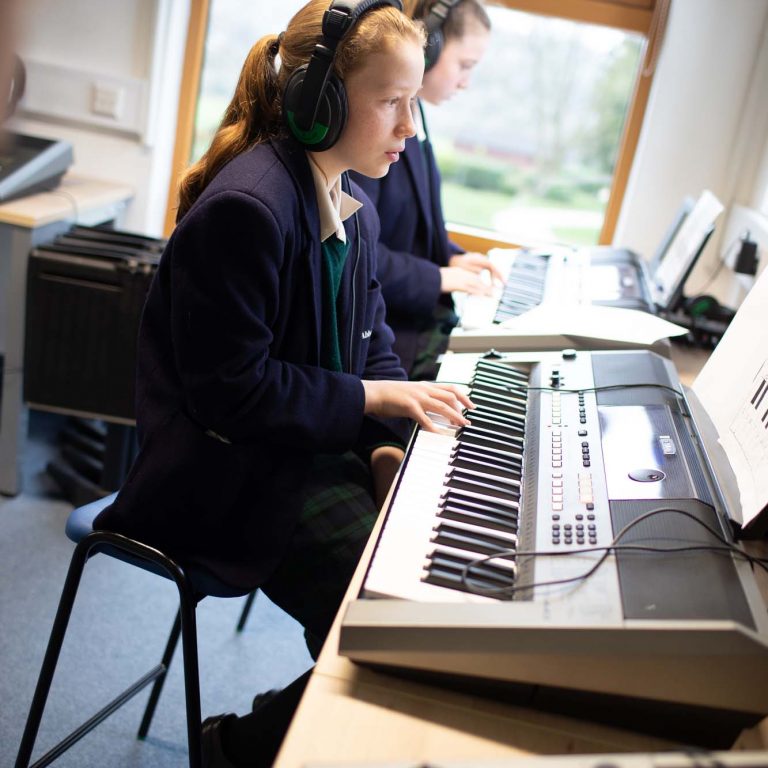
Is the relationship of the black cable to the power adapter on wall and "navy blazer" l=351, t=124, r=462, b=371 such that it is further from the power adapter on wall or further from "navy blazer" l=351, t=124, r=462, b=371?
the power adapter on wall

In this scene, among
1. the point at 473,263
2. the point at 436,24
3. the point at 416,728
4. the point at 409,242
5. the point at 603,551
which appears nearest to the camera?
the point at 416,728

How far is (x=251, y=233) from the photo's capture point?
1.17 metres

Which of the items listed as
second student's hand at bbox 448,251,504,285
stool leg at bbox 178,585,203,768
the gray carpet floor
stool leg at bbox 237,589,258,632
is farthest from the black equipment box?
stool leg at bbox 178,585,203,768

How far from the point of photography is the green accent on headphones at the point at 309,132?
123cm

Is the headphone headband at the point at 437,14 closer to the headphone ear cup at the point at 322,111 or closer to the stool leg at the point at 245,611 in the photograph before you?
the headphone ear cup at the point at 322,111

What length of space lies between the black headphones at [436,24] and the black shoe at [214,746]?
1294 mm

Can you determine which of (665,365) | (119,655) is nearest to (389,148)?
(665,365)

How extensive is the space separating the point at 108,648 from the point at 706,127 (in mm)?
2172

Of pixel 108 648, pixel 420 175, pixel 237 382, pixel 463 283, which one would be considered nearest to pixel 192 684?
pixel 237 382

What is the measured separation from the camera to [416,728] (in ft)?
2.63

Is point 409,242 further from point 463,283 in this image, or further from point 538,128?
point 538,128

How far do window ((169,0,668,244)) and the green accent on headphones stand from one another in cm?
188

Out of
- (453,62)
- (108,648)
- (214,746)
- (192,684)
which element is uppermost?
(453,62)

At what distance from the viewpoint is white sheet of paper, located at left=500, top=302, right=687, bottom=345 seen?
5.32ft
